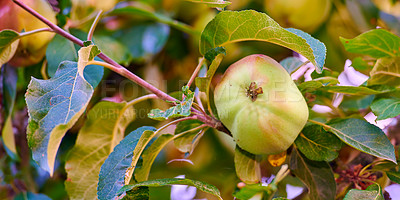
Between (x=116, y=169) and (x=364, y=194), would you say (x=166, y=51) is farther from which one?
(x=364, y=194)

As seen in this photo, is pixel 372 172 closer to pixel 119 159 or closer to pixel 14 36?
pixel 119 159

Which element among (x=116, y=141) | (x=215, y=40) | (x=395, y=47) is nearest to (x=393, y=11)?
(x=395, y=47)

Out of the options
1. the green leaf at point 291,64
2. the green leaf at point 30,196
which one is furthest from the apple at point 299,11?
the green leaf at point 30,196

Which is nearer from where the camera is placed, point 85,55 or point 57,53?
point 85,55

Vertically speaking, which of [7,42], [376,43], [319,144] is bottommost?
[319,144]

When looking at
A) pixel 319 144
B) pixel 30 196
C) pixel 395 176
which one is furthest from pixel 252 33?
pixel 30 196
